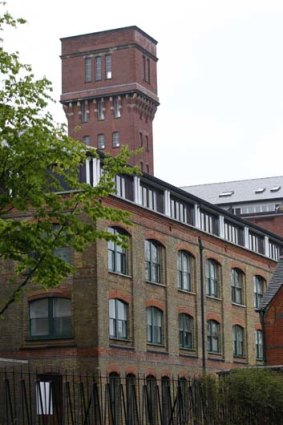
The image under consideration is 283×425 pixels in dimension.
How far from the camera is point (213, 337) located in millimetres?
57688

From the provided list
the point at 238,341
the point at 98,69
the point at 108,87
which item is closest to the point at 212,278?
the point at 238,341

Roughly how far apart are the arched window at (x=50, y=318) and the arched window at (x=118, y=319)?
211cm

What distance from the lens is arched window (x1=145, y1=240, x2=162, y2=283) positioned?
51.1 meters

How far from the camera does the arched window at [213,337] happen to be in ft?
187

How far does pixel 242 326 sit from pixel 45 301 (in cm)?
1793

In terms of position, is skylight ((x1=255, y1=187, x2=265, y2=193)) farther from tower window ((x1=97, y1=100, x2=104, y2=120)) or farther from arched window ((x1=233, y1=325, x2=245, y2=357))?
arched window ((x1=233, y1=325, x2=245, y2=357))

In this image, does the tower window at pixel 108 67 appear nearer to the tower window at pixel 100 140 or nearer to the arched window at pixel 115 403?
the tower window at pixel 100 140

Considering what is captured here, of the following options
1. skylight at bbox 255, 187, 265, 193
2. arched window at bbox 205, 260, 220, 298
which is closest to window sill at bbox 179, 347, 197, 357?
arched window at bbox 205, 260, 220, 298

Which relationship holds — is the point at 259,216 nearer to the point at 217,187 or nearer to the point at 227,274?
the point at 217,187

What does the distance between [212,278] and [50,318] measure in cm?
1399

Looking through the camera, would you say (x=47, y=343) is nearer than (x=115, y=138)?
Yes

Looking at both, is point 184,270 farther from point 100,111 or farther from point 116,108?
point 100,111

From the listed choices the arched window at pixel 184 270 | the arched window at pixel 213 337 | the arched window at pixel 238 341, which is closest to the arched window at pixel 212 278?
the arched window at pixel 213 337

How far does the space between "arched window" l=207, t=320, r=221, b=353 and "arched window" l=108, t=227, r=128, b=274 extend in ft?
33.0
